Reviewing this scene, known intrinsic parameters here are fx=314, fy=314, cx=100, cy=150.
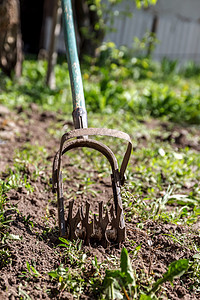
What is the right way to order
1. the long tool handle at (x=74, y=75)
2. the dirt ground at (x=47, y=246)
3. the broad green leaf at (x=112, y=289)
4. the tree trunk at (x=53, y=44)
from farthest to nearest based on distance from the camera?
the tree trunk at (x=53, y=44) < the long tool handle at (x=74, y=75) < the dirt ground at (x=47, y=246) < the broad green leaf at (x=112, y=289)

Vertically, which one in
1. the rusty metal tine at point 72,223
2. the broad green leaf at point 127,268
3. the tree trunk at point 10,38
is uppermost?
the tree trunk at point 10,38

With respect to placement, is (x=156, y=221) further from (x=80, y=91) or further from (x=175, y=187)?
(x=80, y=91)

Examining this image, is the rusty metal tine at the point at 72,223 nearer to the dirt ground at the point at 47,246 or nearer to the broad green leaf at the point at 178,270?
the dirt ground at the point at 47,246

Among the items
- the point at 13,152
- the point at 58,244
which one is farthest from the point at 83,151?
the point at 58,244

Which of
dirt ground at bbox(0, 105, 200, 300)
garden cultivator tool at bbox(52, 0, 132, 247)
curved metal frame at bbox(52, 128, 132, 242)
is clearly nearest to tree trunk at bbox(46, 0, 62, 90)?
dirt ground at bbox(0, 105, 200, 300)

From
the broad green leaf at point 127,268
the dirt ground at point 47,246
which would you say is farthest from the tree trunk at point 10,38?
the broad green leaf at point 127,268


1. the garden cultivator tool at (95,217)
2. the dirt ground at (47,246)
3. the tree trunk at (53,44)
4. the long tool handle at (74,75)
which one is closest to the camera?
the dirt ground at (47,246)

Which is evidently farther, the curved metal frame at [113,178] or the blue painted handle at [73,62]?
the blue painted handle at [73,62]

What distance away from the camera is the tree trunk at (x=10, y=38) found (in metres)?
4.51

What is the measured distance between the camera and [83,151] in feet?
9.73

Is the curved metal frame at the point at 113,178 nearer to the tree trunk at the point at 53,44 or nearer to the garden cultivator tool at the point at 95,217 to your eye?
the garden cultivator tool at the point at 95,217

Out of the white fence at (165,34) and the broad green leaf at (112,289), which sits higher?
the white fence at (165,34)

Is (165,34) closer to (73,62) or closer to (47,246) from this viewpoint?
(73,62)

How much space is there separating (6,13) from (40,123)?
2.01 meters
